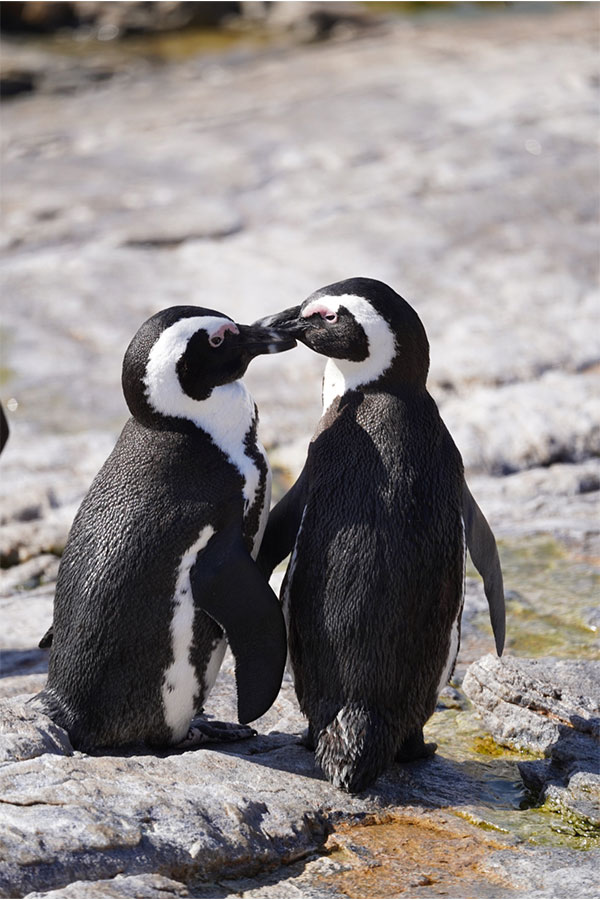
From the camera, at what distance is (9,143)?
9.70m

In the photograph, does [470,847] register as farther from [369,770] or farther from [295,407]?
[295,407]

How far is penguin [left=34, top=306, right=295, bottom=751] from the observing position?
3105 millimetres

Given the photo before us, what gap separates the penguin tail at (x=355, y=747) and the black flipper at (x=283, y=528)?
46cm

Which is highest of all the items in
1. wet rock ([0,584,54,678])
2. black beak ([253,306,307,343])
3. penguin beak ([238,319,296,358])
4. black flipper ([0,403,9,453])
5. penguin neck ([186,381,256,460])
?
black beak ([253,306,307,343])

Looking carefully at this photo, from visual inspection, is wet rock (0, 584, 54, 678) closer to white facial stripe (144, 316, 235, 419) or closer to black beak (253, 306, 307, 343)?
white facial stripe (144, 316, 235, 419)

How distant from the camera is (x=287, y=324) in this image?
3.34 metres

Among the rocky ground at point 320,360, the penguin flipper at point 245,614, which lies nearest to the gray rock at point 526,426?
the rocky ground at point 320,360

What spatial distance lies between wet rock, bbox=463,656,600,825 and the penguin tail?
39 cm

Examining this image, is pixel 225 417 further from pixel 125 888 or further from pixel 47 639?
pixel 125 888

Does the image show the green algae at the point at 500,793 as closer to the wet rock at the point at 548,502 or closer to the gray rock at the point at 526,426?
the wet rock at the point at 548,502

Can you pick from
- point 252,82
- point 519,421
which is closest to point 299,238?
point 519,421

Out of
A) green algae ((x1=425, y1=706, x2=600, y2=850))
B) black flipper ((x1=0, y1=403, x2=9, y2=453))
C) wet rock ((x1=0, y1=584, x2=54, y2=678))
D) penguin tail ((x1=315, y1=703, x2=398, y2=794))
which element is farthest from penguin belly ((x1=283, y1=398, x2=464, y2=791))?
black flipper ((x1=0, y1=403, x2=9, y2=453))

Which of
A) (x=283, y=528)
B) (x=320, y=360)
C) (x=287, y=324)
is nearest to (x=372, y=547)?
(x=283, y=528)

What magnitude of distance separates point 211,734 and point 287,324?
3.63 ft
